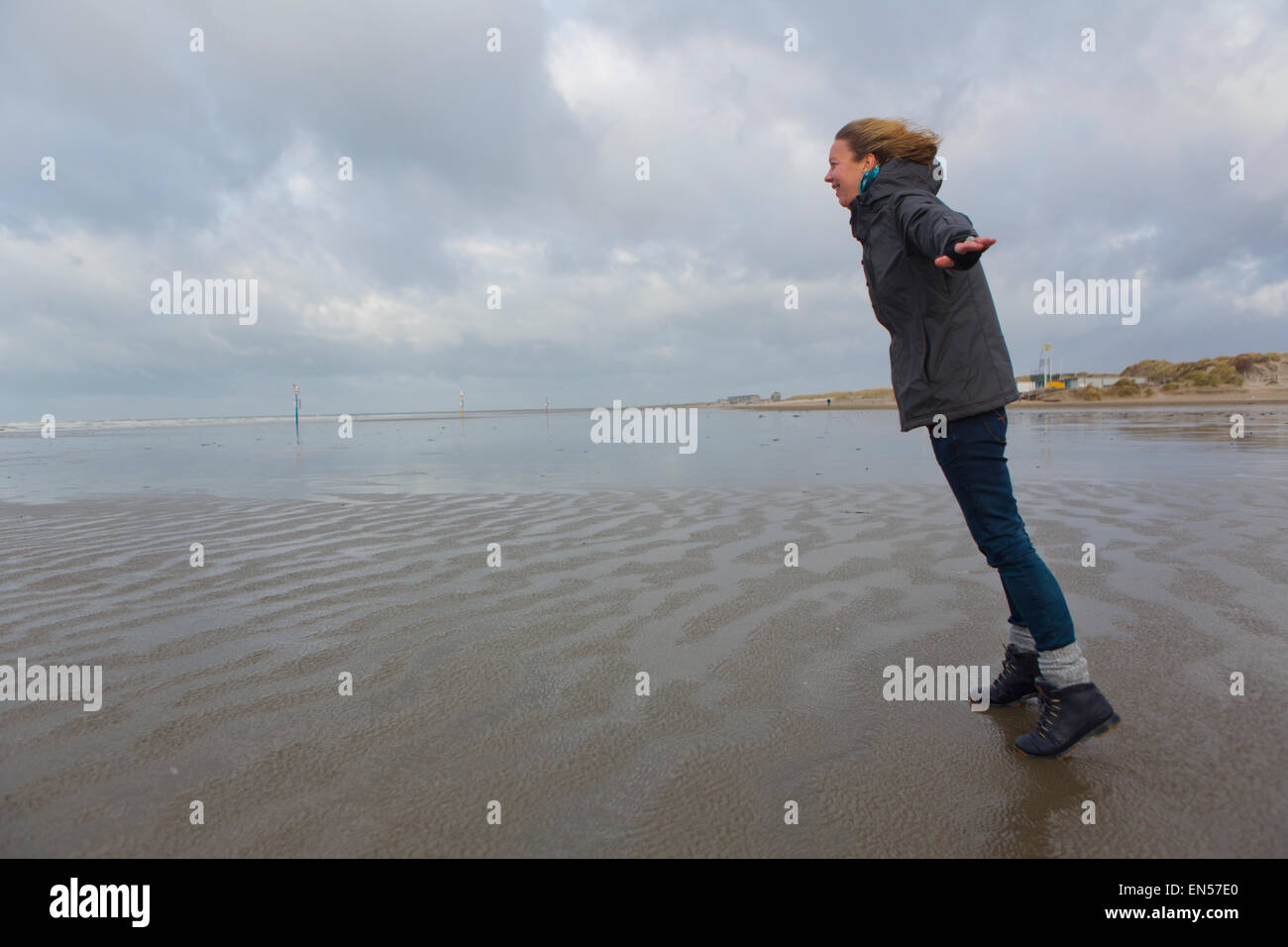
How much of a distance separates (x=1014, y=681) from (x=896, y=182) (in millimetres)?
2156

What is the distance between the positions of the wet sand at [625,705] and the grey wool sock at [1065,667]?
0.28 metres

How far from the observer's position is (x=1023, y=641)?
2.85 m

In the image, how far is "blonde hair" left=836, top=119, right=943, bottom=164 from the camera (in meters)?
2.73

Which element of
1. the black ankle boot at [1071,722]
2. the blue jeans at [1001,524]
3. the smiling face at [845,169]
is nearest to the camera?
the black ankle boot at [1071,722]

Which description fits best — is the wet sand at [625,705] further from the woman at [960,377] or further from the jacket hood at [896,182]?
the jacket hood at [896,182]

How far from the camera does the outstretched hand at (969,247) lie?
2.17m
